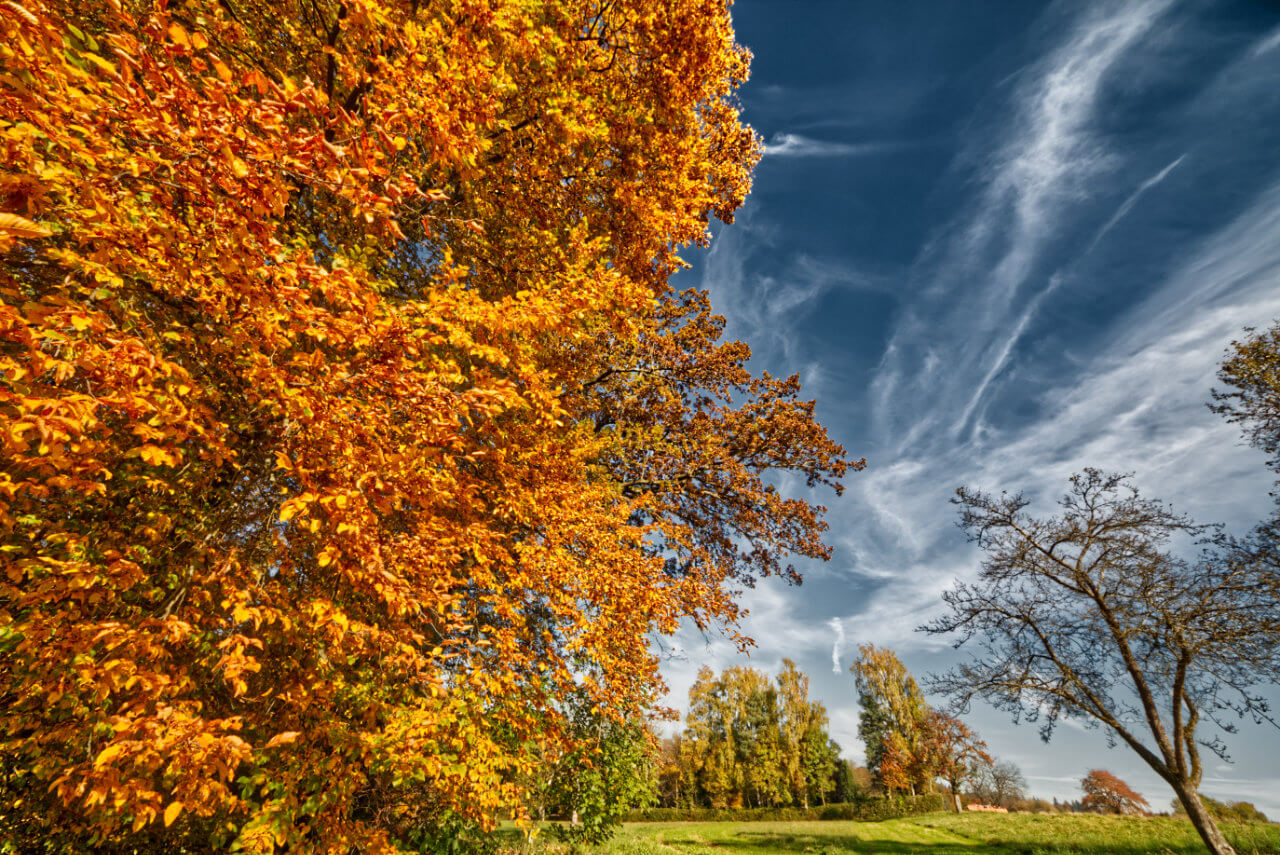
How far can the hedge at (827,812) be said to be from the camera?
102 ft

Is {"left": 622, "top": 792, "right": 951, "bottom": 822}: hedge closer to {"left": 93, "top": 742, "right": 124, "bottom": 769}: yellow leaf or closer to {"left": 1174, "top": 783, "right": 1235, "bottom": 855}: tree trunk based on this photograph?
{"left": 1174, "top": 783, "right": 1235, "bottom": 855}: tree trunk

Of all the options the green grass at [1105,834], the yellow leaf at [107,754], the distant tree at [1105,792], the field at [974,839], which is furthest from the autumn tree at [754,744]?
the yellow leaf at [107,754]

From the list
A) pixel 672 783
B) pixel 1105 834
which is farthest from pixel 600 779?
pixel 672 783

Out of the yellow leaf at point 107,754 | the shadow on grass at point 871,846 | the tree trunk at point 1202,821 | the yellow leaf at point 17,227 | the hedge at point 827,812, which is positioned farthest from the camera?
the hedge at point 827,812

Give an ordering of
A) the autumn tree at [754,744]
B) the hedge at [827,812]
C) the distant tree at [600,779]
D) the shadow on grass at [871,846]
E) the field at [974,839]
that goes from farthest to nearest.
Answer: the autumn tree at [754,744] < the hedge at [827,812] < the shadow on grass at [871,846] < the field at [974,839] < the distant tree at [600,779]

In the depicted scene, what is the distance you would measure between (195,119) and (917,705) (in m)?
48.5

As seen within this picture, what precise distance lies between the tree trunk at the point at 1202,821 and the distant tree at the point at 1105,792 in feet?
161

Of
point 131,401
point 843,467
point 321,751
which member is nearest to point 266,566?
point 321,751

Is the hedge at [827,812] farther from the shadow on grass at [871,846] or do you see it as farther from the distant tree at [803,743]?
the shadow on grass at [871,846]

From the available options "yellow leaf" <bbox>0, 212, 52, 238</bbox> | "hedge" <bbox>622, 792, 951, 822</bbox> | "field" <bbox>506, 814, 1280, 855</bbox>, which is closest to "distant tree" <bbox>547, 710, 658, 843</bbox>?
"field" <bbox>506, 814, 1280, 855</bbox>

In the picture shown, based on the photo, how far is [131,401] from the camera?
2383 mm

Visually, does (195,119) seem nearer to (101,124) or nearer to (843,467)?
(101,124)

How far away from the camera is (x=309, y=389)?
311 cm

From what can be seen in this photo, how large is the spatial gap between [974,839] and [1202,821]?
12.9 meters
